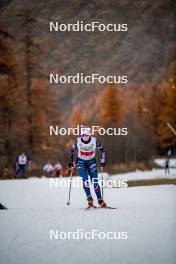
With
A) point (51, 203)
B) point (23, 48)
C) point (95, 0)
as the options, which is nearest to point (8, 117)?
point (23, 48)

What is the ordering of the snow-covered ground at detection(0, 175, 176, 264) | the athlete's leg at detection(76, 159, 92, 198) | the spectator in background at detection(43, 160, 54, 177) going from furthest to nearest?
the spectator in background at detection(43, 160, 54, 177) → the athlete's leg at detection(76, 159, 92, 198) → the snow-covered ground at detection(0, 175, 176, 264)

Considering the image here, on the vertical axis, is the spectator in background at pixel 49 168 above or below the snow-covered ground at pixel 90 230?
above

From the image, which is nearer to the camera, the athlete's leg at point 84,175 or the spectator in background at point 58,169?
the athlete's leg at point 84,175

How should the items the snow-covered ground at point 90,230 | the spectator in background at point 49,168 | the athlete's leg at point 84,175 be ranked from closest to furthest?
the snow-covered ground at point 90,230 → the athlete's leg at point 84,175 → the spectator in background at point 49,168

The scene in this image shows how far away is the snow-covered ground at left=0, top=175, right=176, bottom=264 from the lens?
22.4 ft

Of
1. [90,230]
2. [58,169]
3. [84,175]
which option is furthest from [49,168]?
[90,230]

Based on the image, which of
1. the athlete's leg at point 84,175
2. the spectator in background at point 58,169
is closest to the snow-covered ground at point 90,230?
the athlete's leg at point 84,175

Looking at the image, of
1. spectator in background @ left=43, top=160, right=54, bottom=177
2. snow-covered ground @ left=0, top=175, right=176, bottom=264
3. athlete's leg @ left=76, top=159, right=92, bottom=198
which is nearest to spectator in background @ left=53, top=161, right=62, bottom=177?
spectator in background @ left=43, top=160, right=54, bottom=177

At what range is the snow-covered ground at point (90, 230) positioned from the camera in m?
6.83

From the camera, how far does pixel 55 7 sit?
1412 cm

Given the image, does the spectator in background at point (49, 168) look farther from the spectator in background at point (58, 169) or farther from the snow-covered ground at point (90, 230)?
the snow-covered ground at point (90, 230)

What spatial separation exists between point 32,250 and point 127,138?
3409cm

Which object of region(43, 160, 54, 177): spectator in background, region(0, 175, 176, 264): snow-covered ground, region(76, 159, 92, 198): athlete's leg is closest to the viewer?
region(0, 175, 176, 264): snow-covered ground

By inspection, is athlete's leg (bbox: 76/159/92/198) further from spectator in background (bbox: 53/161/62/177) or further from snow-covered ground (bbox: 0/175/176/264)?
spectator in background (bbox: 53/161/62/177)
